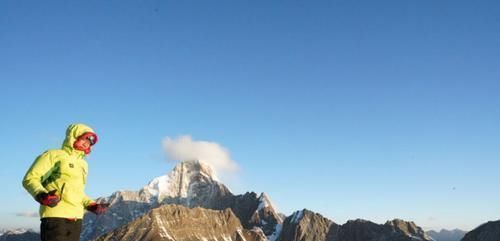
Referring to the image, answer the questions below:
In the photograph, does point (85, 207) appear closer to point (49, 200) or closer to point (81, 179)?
point (81, 179)

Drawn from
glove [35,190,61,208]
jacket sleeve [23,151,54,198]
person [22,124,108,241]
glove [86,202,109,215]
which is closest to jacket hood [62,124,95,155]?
person [22,124,108,241]

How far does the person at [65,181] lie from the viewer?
518 inches

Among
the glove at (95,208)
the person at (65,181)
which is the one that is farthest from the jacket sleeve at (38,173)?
the glove at (95,208)

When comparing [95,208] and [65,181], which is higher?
[65,181]

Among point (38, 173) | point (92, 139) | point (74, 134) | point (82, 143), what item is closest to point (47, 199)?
point (38, 173)

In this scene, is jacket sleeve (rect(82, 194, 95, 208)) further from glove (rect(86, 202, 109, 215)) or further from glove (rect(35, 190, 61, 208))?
glove (rect(35, 190, 61, 208))

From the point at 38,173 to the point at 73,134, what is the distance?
5.23 ft

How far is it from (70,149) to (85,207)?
1.64 meters

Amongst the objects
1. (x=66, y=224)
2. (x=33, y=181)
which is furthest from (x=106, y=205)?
(x=33, y=181)

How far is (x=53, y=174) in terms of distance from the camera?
13.7 m

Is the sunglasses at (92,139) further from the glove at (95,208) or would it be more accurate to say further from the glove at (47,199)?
the glove at (47,199)

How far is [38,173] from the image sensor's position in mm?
12992

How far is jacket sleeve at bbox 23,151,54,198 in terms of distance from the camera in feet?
41.2

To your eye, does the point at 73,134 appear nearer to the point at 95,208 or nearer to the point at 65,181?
the point at 65,181
